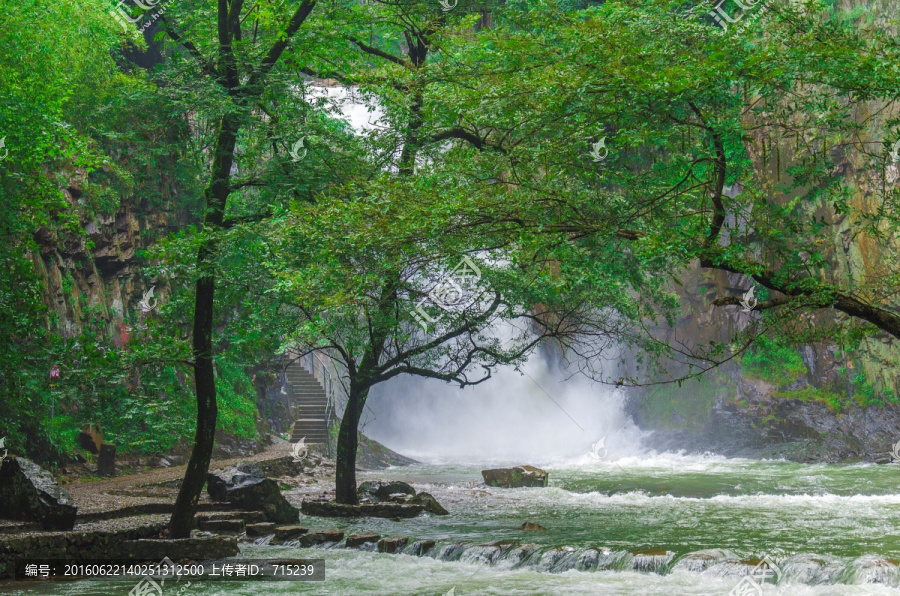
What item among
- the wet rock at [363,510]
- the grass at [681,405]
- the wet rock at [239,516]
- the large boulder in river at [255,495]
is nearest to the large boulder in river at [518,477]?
the wet rock at [363,510]

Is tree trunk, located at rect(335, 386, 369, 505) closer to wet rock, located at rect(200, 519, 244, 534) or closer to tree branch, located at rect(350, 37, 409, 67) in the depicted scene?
wet rock, located at rect(200, 519, 244, 534)

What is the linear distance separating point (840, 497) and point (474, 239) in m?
11.8

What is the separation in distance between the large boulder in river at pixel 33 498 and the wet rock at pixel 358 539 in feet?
12.1

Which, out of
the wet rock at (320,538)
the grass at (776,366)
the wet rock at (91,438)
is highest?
the grass at (776,366)

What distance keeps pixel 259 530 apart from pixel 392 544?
2.32m

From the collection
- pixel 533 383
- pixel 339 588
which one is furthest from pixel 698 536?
pixel 533 383

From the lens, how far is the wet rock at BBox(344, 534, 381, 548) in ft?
37.1

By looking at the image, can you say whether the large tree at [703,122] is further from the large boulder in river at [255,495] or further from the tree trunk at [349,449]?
the large boulder in river at [255,495]

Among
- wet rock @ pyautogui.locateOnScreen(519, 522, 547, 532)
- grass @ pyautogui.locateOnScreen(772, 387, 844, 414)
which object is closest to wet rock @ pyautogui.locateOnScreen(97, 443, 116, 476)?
wet rock @ pyautogui.locateOnScreen(519, 522, 547, 532)

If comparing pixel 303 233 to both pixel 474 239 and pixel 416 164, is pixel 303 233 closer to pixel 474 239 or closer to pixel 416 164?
pixel 474 239

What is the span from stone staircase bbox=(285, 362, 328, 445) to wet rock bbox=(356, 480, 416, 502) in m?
8.71

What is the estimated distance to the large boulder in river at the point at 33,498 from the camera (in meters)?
9.75

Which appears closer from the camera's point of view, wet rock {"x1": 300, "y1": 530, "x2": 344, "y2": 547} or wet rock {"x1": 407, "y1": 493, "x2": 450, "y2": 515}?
wet rock {"x1": 300, "y1": 530, "x2": 344, "y2": 547}

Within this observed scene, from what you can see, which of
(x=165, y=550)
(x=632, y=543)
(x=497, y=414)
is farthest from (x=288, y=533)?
(x=497, y=414)
